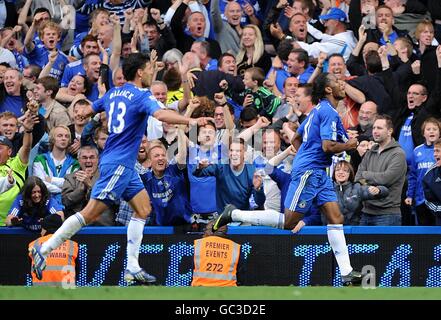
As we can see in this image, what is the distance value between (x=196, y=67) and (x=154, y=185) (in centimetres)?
310

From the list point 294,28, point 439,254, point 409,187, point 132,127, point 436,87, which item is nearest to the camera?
point 132,127

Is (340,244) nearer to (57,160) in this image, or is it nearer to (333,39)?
(57,160)

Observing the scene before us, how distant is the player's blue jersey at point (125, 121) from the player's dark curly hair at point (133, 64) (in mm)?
103

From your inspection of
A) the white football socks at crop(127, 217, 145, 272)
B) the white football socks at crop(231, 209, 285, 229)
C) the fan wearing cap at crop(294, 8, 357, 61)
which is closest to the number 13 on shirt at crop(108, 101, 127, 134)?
the white football socks at crop(127, 217, 145, 272)

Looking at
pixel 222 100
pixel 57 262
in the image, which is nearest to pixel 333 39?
pixel 222 100

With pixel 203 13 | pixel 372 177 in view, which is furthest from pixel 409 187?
pixel 203 13

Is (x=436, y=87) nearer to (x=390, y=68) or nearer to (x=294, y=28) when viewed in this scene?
(x=390, y=68)

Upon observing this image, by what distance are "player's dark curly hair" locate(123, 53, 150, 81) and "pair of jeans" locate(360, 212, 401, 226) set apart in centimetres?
335

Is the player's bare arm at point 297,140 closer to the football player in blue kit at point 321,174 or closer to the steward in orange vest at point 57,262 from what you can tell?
the football player in blue kit at point 321,174

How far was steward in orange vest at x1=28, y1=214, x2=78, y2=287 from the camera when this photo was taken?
13570mm

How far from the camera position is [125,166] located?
12469mm

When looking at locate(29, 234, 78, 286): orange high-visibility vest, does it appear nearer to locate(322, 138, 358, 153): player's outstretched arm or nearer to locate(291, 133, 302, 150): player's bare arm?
locate(291, 133, 302, 150): player's bare arm
